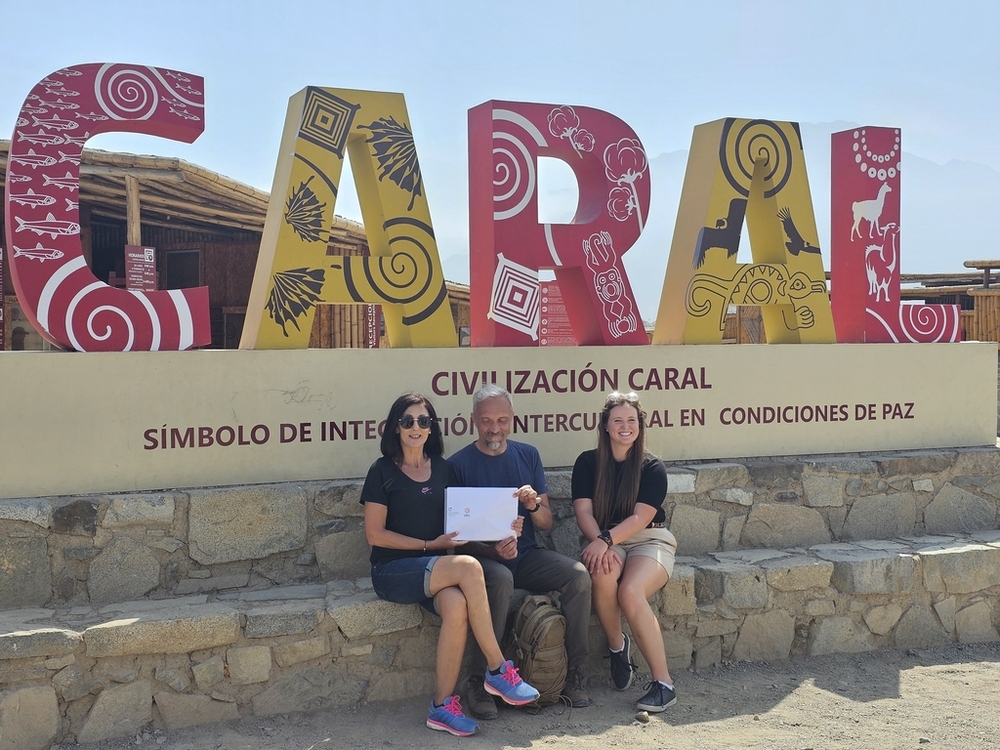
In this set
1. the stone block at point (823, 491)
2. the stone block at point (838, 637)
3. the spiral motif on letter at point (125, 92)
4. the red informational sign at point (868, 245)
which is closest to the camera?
the spiral motif on letter at point (125, 92)

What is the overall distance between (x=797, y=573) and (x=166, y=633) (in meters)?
Result: 2.98

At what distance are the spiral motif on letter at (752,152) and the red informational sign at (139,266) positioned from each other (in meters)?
5.20

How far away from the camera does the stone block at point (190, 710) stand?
367cm

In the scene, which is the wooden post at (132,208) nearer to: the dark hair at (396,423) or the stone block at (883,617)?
the dark hair at (396,423)

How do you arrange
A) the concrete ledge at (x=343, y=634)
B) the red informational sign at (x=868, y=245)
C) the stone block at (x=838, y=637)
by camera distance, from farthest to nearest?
the red informational sign at (x=868, y=245), the stone block at (x=838, y=637), the concrete ledge at (x=343, y=634)

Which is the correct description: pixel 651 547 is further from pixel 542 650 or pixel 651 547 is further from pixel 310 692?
pixel 310 692

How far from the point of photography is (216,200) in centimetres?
918

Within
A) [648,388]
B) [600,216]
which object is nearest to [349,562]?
[648,388]

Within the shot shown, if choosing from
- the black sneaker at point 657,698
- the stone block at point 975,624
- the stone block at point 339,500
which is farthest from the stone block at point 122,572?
the stone block at point 975,624

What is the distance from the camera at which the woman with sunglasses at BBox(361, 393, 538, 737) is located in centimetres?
366

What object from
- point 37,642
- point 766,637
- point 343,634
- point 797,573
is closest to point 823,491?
point 797,573

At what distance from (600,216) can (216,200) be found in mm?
5399

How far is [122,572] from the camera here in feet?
13.1

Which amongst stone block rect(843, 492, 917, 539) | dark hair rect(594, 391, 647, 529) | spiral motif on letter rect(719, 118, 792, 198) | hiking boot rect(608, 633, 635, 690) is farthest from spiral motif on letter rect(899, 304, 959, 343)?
hiking boot rect(608, 633, 635, 690)
